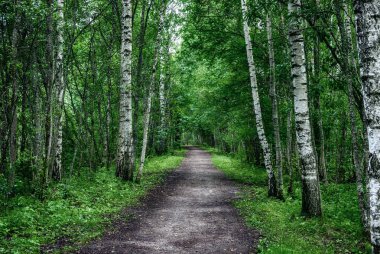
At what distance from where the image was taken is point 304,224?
823 cm

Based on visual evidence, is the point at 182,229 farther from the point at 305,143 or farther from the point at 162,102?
the point at 162,102

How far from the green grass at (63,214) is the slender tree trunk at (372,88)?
5.43 metres

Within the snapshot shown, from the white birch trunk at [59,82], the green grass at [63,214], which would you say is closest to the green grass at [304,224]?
the green grass at [63,214]

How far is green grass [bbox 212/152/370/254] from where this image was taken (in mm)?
6719

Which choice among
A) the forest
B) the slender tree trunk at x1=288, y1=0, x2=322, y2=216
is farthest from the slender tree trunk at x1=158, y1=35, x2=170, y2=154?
the slender tree trunk at x1=288, y1=0, x2=322, y2=216

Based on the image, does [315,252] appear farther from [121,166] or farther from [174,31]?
[174,31]

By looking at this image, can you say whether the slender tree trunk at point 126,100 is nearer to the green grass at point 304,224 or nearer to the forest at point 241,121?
the forest at point 241,121

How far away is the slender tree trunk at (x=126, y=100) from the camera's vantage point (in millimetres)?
14297

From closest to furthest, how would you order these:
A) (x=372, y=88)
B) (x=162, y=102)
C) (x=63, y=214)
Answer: (x=372, y=88)
(x=63, y=214)
(x=162, y=102)

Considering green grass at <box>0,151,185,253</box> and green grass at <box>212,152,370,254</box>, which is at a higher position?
green grass at <box>0,151,185,253</box>

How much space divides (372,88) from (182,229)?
5.88 meters

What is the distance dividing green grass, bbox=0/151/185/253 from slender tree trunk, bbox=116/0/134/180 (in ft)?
5.35

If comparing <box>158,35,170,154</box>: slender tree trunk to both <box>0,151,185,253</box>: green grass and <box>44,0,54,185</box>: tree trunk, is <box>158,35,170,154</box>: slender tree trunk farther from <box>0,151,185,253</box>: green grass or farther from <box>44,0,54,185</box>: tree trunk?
<box>44,0,54,185</box>: tree trunk

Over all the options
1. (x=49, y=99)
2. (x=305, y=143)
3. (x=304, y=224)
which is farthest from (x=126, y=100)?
(x=304, y=224)
